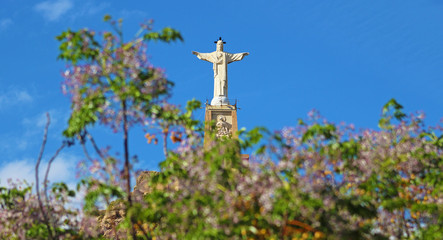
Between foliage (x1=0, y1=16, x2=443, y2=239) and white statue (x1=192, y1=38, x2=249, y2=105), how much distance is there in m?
24.1

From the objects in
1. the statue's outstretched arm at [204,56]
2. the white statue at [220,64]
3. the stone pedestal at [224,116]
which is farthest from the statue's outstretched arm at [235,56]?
the stone pedestal at [224,116]

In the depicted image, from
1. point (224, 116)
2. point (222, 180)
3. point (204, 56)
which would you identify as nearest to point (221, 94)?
point (224, 116)

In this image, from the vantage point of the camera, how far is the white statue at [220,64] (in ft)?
133

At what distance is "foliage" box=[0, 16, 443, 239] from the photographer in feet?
40.9

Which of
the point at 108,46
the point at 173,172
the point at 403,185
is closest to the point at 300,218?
the point at 173,172

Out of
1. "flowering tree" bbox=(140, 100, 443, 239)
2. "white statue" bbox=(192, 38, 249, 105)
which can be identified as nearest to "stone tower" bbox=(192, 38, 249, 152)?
"white statue" bbox=(192, 38, 249, 105)

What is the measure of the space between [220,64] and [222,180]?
92.4ft

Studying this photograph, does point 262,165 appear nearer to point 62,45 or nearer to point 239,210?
point 239,210

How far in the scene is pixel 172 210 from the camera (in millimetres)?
13328

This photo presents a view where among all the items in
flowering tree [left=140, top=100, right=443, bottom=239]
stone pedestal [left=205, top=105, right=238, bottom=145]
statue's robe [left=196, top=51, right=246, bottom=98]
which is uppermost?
statue's robe [left=196, top=51, right=246, bottom=98]

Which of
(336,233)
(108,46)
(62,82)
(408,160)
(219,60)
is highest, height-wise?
(219,60)

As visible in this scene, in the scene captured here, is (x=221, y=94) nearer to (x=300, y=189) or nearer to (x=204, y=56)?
(x=204, y=56)

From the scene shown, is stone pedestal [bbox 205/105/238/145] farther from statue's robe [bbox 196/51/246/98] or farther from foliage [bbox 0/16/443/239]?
foliage [bbox 0/16/443/239]

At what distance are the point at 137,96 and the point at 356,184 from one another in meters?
6.28
